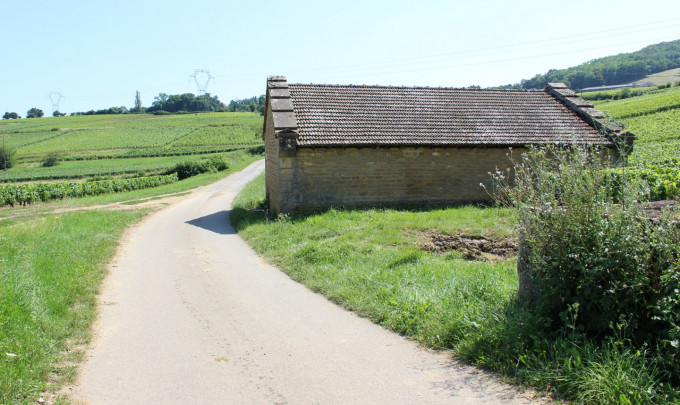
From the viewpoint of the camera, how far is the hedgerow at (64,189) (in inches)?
1385

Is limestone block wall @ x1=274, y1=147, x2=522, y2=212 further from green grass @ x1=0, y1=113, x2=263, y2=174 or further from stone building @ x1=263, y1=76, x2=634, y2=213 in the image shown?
A: green grass @ x1=0, y1=113, x2=263, y2=174

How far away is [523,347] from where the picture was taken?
4.69m

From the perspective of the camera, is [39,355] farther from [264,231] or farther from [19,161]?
A: [19,161]

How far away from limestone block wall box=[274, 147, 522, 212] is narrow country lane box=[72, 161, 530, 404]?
6435 mm

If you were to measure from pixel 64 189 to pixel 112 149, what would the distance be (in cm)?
4330

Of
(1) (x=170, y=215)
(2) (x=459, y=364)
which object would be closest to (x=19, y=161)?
(1) (x=170, y=215)

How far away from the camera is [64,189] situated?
38188 mm

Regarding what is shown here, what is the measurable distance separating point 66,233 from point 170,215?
329 inches

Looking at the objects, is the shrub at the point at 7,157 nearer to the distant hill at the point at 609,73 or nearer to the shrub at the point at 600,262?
the shrub at the point at 600,262

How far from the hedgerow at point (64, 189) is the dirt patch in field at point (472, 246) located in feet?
99.5

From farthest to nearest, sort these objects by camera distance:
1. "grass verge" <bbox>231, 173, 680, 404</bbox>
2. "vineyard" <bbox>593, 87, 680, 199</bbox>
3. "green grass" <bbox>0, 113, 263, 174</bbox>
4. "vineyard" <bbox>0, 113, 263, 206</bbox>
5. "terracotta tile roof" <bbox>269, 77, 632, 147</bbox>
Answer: "green grass" <bbox>0, 113, 263, 174</bbox> < "vineyard" <bbox>0, 113, 263, 206</bbox> < "vineyard" <bbox>593, 87, 680, 199</bbox> < "terracotta tile roof" <bbox>269, 77, 632, 147</bbox> < "grass verge" <bbox>231, 173, 680, 404</bbox>

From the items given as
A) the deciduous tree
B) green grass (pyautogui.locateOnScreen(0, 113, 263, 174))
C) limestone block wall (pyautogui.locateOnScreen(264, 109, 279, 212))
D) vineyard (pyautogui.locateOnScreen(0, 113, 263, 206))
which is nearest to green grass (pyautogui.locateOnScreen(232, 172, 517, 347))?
limestone block wall (pyautogui.locateOnScreen(264, 109, 279, 212))

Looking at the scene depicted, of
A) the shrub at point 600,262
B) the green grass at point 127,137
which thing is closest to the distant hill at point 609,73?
the green grass at point 127,137

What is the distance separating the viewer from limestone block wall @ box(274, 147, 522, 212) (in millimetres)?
15695
